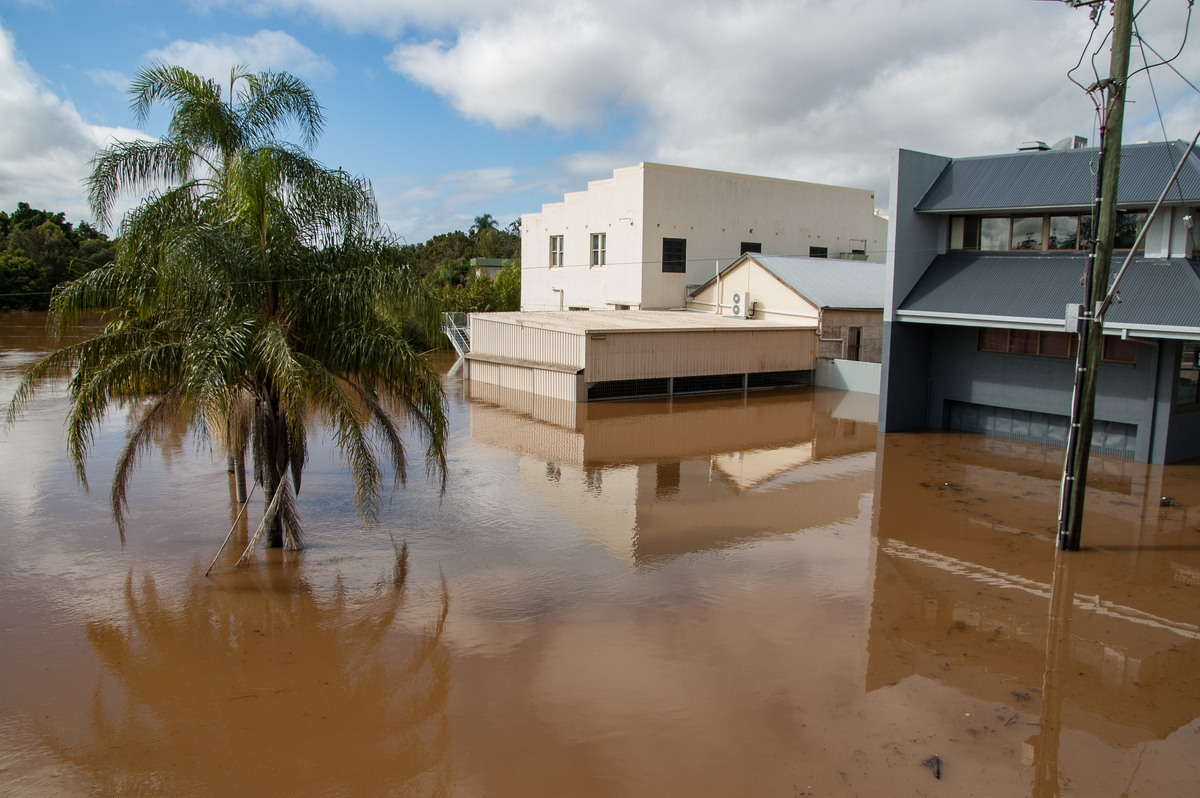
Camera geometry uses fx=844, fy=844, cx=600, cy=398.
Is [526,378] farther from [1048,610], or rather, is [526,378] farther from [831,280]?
[1048,610]

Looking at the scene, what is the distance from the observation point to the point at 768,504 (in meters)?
15.7

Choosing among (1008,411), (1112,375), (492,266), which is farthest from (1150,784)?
(492,266)

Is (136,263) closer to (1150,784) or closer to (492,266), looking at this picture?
(1150,784)

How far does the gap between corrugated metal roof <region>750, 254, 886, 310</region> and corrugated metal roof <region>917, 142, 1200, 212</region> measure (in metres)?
9.72

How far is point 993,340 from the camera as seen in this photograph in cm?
2116

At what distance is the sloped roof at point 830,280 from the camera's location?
31.2 m

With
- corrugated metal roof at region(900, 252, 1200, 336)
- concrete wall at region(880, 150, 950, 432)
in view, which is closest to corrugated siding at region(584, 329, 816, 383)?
concrete wall at region(880, 150, 950, 432)

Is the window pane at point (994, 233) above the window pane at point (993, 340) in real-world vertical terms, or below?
above

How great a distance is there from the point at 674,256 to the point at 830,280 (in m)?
7.30

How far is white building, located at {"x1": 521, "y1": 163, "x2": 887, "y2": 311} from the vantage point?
3662 cm

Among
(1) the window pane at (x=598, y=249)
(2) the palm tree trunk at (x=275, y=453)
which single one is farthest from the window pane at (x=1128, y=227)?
(1) the window pane at (x=598, y=249)

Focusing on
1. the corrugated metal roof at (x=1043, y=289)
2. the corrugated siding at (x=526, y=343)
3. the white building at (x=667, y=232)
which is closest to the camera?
the corrugated metal roof at (x=1043, y=289)

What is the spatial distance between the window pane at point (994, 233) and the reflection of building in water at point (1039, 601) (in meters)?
6.35

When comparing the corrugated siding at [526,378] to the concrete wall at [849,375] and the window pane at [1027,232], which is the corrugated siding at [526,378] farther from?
the window pane at [1027,232]
